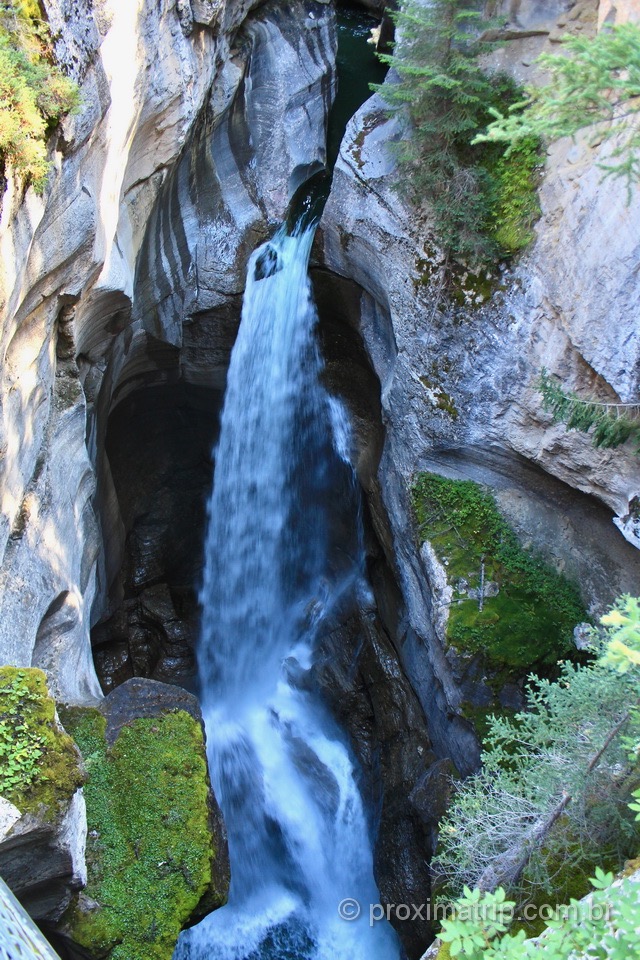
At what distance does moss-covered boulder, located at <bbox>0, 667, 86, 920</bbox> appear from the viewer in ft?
18.1

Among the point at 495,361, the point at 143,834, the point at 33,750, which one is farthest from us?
the point at 495,361

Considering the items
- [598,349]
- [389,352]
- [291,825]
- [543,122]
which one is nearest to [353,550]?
[389,352]

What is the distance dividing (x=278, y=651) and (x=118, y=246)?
8019 mm

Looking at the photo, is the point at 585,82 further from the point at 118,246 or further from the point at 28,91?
the point at 118,246

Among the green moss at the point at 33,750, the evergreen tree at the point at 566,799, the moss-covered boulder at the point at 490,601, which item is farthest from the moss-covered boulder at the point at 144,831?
the moss-covered boulder at the point at 490,601

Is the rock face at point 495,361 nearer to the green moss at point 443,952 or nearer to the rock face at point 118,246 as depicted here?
the rock face at point 118,246

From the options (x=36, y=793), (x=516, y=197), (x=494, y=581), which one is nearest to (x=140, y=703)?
(x=36, y=793)

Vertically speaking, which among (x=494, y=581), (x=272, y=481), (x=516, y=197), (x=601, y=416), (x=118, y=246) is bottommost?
(x=494, y=581)

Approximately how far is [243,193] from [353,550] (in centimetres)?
717

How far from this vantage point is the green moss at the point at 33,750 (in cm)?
559

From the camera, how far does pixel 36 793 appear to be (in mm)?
5602

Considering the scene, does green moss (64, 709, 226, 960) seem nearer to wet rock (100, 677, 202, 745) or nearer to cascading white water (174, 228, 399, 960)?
wet rock (100, 677, 202, 745)

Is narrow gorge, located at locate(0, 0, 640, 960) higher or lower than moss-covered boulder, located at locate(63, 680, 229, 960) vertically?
higher

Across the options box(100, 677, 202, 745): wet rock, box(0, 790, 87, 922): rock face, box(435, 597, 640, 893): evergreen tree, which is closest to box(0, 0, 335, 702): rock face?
box(100, 677, 202, 745): wet rock
